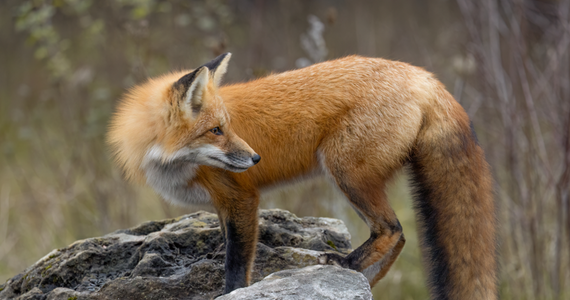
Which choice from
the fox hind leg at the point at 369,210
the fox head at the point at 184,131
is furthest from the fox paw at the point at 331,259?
the fox head at the point at 184,131

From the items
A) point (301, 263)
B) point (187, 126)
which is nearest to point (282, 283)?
point (301, 263)

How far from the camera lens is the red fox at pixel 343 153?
296 centimetres

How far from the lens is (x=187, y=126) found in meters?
3.01

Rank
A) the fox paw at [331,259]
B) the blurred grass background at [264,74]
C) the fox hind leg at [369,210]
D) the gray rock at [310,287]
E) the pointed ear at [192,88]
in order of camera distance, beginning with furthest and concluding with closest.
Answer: the blurred grass background at [264,74], the fox paw at [331,259], the fox hind leg at [369,210], the pointed ear at [192,88], the gray rock at [310,287]

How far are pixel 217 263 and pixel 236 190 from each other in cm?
57

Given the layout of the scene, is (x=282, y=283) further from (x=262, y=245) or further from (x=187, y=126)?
(x=187, y=126)

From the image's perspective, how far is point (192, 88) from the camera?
2.92 metres

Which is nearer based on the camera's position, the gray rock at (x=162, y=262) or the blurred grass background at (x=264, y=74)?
the gray rock at (x=162, y=262)

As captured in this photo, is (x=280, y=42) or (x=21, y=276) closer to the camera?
(x=21, y=276)

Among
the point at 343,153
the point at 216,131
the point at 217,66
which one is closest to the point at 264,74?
the point at 217,66

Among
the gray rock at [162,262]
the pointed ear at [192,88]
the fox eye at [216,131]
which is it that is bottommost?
the gray rock at [162,262]

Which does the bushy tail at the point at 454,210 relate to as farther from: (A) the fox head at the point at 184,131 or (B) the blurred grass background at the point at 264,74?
(A) the fox head at the point at 184,131

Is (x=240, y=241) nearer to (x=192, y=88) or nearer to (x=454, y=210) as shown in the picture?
(x=192, y=88)

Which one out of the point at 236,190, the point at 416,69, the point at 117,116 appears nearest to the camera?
the point at 236,190
